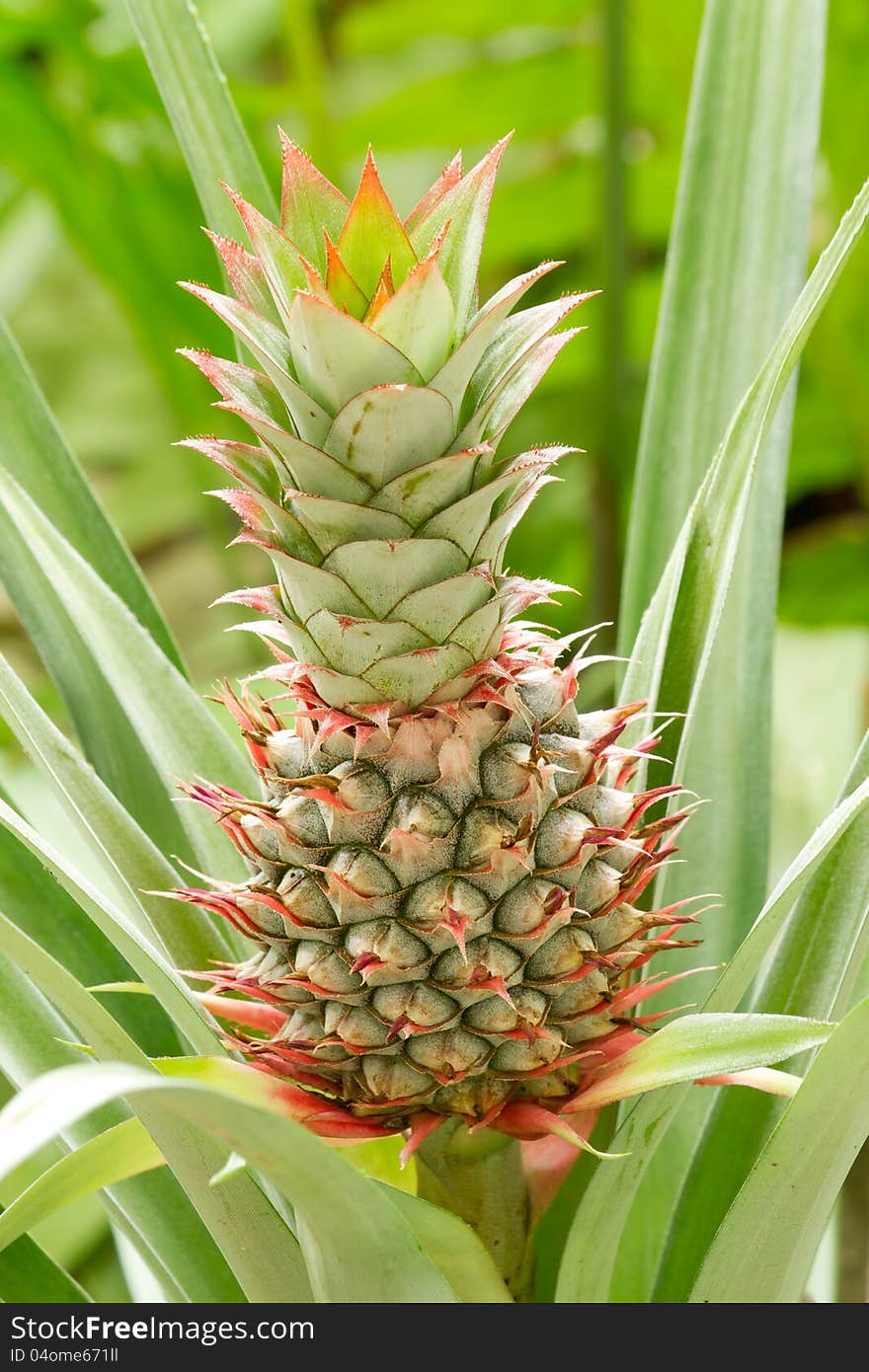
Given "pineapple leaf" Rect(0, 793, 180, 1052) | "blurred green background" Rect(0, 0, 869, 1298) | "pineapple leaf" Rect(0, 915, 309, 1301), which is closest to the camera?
"pineapple leaf" Rect(0, 915, 309, 1301)

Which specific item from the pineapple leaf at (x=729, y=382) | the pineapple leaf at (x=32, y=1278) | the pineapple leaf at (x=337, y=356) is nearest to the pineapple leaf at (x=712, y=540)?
the pineapple leaf at (x=729, y=382)

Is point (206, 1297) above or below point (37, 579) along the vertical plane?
below

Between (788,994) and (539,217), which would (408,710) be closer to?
(788,994)

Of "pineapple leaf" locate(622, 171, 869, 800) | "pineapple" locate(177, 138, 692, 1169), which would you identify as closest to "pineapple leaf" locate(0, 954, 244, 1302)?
"pineapple" locate(177, 138, 692, 1169)

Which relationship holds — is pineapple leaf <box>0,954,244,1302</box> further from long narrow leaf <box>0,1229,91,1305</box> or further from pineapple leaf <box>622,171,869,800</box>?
pineapple leaf <box>622,171,869,800</box>

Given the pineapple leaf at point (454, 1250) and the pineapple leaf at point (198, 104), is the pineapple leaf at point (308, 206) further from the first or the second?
the pineapple leaf at point (454, 1250)

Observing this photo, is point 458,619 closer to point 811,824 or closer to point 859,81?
point 811,824
